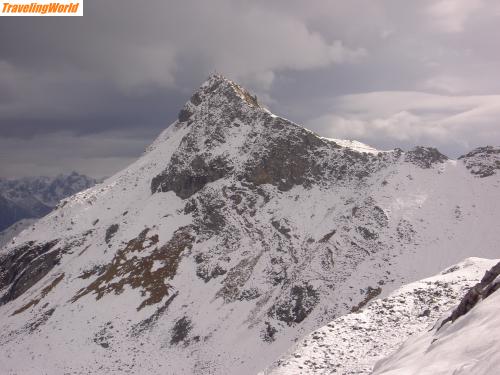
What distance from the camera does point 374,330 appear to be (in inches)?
963

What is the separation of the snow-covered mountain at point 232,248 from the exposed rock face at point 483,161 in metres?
0.28

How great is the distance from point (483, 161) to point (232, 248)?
135ft

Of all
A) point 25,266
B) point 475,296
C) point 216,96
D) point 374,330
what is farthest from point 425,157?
point 25,266

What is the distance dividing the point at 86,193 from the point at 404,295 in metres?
75.8

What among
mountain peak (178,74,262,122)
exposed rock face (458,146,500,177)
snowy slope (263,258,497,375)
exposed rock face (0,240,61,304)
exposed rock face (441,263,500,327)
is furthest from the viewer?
mountain peak (178,74,262,122)

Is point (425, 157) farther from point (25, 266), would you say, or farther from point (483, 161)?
point (25, 266)

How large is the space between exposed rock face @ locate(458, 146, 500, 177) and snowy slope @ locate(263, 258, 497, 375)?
38.9m

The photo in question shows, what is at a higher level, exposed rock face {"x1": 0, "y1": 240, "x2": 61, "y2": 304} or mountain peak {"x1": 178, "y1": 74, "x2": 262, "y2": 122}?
mountain peak {"x1": 178, "y1": 74, "x2": 262, "y2": 122}

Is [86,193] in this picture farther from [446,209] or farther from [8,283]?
[446,209]

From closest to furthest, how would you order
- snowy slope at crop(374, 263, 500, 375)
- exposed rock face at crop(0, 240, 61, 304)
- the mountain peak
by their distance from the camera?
snowy slope at crop(374, 263, 500, 375) < exposed rock face at crop(0, 240, 61, 304) < the mountain peak

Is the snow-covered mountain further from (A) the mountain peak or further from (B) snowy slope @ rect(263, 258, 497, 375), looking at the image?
(B) snowy slope @ rect(263, 258, 497, 375)

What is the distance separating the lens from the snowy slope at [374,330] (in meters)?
22.0

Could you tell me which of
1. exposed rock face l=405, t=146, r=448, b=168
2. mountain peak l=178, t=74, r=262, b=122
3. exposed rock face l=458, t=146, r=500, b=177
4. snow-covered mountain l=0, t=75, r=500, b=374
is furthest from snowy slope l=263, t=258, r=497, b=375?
mountain peak l=178, t=74, r=262, b=122

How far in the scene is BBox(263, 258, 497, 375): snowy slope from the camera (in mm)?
21969
